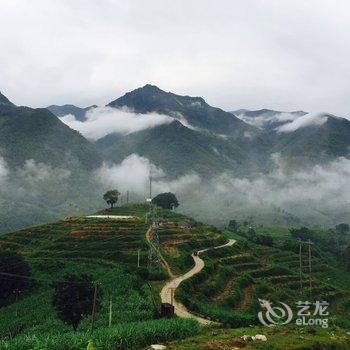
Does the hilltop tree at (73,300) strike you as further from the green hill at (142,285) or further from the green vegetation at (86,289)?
the green hill at (142,285)

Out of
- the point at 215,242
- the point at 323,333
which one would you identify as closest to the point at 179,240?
the point at 215,242

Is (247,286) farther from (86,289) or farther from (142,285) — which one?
(86,289)

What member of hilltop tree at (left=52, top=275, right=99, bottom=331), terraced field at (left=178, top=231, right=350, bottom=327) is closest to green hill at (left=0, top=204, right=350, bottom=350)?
terraced field at (left=178, top=231, right=350, bottom=327)

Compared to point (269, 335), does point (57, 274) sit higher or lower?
lower

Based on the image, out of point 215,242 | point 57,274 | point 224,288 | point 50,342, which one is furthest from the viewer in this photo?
point 215,242

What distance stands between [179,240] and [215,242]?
14.3m

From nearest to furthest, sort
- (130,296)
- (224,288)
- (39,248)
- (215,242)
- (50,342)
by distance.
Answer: (50,342)
(130,296)
(224,288)
(39,248)
(215,242)

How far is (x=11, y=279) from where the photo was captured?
9638 cm

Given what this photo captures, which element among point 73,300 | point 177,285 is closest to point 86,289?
point 73,300

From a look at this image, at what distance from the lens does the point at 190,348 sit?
1436 inches

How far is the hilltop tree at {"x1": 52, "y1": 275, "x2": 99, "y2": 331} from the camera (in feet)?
219

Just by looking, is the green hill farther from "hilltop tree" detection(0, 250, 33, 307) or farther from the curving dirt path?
"hilltop tree" detection(0, 250, 33, 307)

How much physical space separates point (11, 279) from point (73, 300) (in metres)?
35.4

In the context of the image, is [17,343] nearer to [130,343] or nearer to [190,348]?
[130,343]
